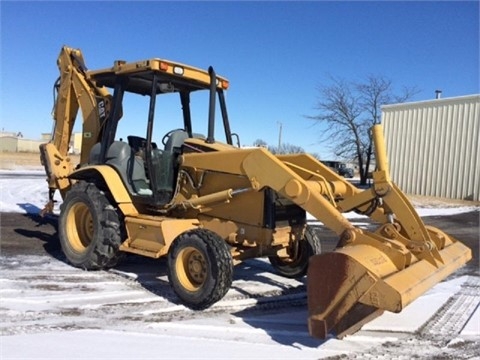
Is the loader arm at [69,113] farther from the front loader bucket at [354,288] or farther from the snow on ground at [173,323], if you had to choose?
the front loader bucket at [354,288]

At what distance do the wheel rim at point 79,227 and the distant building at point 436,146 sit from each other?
18.2 metres

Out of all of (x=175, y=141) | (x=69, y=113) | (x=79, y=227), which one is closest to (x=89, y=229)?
(x=79, y=227)

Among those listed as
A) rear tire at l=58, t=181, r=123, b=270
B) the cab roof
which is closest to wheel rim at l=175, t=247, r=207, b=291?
rear tire at l=58, t=181, r=123, b=270

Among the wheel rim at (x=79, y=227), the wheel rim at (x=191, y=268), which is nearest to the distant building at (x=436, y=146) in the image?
the wheel rim at (x=79, y=227)

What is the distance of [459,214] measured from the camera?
1672 centimetres

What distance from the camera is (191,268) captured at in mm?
5520

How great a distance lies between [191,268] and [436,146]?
19.5 m

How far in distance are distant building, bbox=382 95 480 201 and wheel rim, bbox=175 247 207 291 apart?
61.2 ft

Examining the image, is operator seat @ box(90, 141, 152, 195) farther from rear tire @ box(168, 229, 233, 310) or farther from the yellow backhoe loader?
rear tire @ box(168, 229, 233, 310)

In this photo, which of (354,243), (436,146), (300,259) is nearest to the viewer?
(354,243)

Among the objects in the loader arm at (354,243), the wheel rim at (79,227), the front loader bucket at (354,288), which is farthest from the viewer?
the wheel rim at (79,227)

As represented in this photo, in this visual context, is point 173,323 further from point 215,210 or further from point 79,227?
point 79,227

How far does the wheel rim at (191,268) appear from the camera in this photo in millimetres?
5426

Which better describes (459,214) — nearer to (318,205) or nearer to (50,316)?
(318,205)
